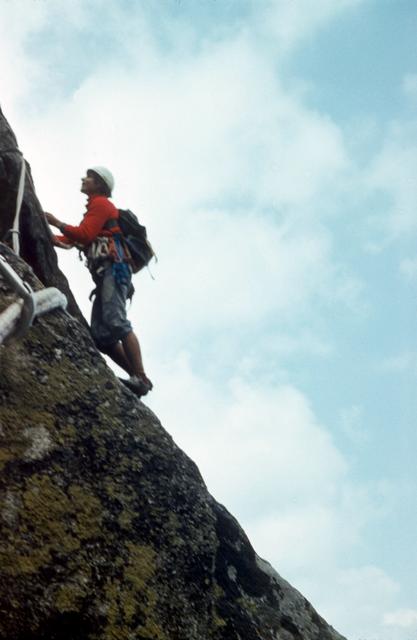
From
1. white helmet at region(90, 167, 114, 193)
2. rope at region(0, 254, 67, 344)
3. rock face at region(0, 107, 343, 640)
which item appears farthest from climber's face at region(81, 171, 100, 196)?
rope at region(0, 254, 67, 344)

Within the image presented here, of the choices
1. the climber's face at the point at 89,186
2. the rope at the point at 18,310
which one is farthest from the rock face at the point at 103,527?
the climber's face at the point at 89,186

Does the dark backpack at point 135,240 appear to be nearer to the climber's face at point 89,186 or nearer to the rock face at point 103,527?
the climber's face at point 89,186

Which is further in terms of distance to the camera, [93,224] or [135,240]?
[135,240]

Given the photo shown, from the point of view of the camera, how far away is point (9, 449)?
3225mm

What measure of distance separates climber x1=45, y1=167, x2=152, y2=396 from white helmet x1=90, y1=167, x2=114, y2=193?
0.23 meters

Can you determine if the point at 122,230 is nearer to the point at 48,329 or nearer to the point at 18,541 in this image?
the point at 48,329

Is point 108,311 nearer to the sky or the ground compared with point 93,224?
nearer to the ground

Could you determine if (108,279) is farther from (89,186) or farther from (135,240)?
(89,186)

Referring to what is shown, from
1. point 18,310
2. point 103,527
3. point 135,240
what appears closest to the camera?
point 103,527

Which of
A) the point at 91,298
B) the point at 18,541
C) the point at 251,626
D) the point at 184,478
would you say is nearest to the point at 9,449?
the point at 18,541

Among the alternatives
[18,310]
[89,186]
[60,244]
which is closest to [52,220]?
[60,244]

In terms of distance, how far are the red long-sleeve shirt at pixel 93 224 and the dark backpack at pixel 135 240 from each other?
0.41 feet

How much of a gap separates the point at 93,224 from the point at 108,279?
62 centimetres

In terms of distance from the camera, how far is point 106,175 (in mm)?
8273
